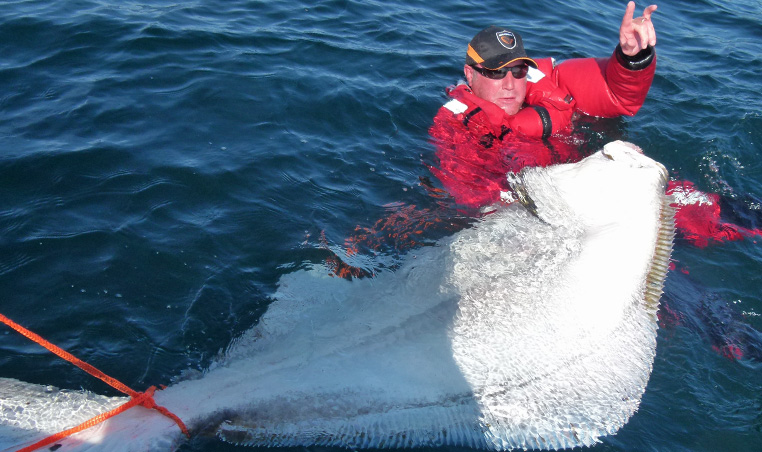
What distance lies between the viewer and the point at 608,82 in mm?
5824

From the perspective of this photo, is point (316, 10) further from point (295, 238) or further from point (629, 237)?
point (629, 237)

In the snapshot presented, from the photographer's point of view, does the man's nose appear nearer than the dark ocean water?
No

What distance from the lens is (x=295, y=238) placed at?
4.55 metres

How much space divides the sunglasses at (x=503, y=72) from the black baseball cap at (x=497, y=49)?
0.11 m

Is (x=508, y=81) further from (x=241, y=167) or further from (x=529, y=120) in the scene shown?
(x=241, y=167)

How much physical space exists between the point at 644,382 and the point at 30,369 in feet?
11.7

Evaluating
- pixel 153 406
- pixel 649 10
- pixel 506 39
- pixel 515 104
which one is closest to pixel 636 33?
pixel 649 10

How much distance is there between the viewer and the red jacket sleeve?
543cm

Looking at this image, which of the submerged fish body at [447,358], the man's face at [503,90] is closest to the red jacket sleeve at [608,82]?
the man's face at [503,90]

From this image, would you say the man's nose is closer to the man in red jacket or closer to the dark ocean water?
the man in red jacket

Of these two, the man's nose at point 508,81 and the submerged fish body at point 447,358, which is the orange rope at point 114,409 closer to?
the submerged fish body at point 447,358

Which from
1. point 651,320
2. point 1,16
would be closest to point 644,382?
point 651,320

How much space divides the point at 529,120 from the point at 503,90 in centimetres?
43

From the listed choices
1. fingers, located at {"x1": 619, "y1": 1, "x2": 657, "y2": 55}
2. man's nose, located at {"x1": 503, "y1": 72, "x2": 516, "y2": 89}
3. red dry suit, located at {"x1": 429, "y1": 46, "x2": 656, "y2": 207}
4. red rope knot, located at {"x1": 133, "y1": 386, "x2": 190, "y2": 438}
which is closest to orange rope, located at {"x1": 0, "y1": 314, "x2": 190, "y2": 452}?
red rope knot, located at {"x1": 133, "y1": 386, "x2": 190, "y2": 438}
